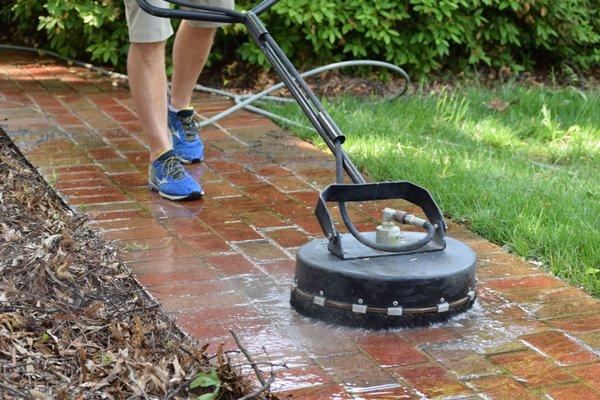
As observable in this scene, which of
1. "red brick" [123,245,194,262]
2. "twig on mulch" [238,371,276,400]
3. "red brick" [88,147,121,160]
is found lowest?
"red brick" [123,245,194,262]

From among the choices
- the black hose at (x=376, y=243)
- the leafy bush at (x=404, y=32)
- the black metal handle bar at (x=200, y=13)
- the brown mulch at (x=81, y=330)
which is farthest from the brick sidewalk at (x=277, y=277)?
the leafy bush at (x=404, y=32)

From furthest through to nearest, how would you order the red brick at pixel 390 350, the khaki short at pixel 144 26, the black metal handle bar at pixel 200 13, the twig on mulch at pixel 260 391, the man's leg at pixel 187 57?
1. the man's leg at pixel 187 57
2. the khaki short at pixel 144 26
3. the black metal handle bar at pixel 200 13
4. the red brick at pixel 390 350
5. the twig on mulch at pixel 260 391

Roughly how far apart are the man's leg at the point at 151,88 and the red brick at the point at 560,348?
193 centimetres

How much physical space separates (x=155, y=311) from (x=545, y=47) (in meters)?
4.47

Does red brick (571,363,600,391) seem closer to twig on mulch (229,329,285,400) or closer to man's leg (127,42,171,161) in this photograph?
twig on mulch (229,329,285,400)

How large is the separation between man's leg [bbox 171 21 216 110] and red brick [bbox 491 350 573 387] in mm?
2303

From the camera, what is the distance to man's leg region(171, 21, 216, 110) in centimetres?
454

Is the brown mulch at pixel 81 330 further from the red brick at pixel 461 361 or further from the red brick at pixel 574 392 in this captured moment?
the red brick at pixel 574 392

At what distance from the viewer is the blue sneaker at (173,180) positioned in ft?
13.7

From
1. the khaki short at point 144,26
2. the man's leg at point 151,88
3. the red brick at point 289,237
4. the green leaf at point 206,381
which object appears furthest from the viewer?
the man's leg at point 151,88

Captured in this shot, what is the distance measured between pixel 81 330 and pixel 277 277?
0.74m

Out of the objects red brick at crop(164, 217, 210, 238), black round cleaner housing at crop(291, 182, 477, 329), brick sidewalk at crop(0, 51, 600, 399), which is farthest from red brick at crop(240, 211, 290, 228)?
black round cleaner housing at crop(291, 182, 477, 329)

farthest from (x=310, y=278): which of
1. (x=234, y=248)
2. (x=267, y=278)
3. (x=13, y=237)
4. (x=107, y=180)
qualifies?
(x=107, y=180)

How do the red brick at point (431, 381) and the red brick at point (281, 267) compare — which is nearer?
the red brick at point (431, 381)
